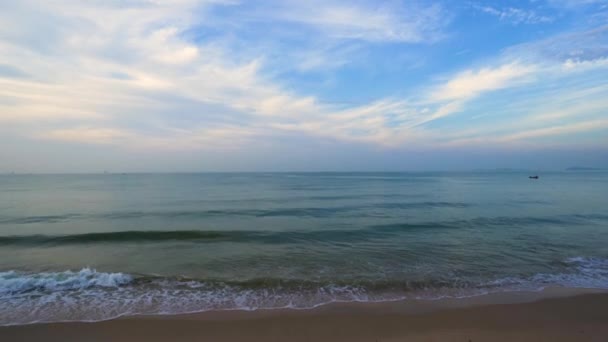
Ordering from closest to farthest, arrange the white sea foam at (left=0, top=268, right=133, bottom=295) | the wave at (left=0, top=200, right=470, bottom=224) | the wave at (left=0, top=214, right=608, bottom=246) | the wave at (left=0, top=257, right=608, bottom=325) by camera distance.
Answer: the wave at (left=0, top=257, right=608, bottom=325), the white sea foam at (left=0, top=268, right=133, bottom=295), the wave at (left=0, top=214, right=608, bottom=246), the wave at (left=0, top=200, right=470, bottom=224)

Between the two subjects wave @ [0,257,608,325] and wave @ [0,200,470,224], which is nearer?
wave @ [0,257,608,325]

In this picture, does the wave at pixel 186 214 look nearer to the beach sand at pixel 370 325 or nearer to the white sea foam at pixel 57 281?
the white sea foam at pixel 57 281

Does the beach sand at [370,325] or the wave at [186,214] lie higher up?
the beach sand at [370,325]

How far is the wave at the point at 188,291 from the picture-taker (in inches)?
279

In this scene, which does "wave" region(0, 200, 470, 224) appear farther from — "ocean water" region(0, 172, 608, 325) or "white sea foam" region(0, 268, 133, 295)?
"white sea foam" region(0, 268, 133, 295)

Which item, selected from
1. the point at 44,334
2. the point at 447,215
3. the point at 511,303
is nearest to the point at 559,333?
the point at 511,303

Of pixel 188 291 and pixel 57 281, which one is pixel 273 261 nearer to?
pixel 188 291

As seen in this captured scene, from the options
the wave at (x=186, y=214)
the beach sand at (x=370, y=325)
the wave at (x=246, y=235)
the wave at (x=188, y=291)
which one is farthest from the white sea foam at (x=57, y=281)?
the wave at (x=186, y=214)

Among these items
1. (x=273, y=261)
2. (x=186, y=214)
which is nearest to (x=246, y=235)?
(x=273, y=261)

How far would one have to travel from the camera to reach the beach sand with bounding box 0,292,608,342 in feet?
19.0

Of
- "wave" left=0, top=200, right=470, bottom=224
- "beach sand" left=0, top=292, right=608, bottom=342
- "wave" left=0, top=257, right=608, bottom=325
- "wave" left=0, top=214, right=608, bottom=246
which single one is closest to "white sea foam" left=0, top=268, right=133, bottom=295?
"wave" left=0, top=257, right=608, bottom=325

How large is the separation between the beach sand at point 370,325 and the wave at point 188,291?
454mm

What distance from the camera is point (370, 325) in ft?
20.6

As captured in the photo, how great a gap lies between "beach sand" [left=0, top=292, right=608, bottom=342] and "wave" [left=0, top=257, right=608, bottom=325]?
1.49ft
